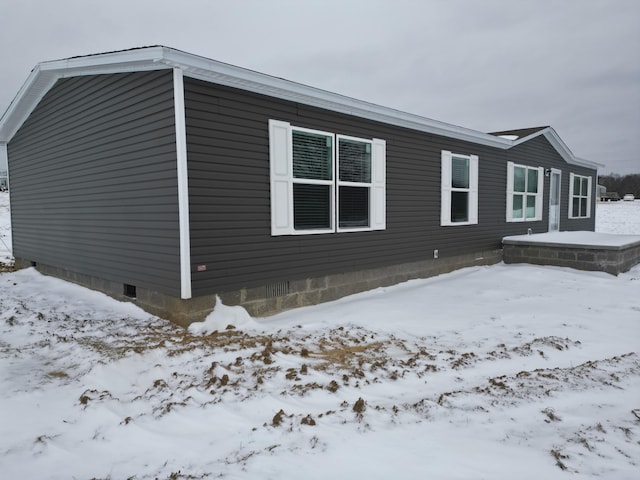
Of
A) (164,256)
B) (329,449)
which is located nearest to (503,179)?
(164,256)

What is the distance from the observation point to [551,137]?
12.5m

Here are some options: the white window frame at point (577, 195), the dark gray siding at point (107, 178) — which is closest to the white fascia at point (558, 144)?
the white window frame at point (577, 195)

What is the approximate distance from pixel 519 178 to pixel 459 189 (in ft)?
11.2

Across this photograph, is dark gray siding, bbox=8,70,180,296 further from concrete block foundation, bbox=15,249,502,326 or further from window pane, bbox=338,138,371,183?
window pane, bbox=338,138,371,183

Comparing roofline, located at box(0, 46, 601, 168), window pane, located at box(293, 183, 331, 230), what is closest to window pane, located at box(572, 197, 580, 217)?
roofline, located at box(0, 46, 601, 168)

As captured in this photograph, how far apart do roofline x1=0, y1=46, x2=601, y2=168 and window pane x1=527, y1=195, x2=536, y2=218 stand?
11.7ft

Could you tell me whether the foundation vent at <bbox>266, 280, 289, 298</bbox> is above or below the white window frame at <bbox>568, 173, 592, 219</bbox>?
below

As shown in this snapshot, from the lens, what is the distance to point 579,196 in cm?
1516

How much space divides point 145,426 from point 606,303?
23.1 feet

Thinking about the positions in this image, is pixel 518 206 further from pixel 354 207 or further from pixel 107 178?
pixel 107 178

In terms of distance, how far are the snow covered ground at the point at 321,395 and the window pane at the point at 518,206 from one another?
632 centimetres

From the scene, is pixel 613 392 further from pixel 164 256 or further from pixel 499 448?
pixel 164 256

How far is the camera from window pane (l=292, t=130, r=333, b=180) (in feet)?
20.0

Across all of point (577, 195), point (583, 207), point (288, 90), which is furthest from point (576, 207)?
point (288, 90)
